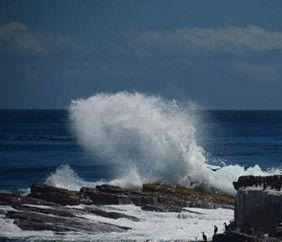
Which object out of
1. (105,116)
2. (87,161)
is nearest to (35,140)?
(87,161)

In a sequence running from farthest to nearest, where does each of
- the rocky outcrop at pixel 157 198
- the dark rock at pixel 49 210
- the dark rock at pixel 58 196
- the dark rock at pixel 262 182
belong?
Result: the rocky outcrop at pixel 157 198
the dark rock at pixel 58 196
the dark rock at pixel 49 210
the dark rock at pixel 262 182

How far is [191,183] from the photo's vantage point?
173ft

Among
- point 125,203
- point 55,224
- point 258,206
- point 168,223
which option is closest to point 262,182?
point 258,206

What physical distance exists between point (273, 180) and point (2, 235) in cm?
1087

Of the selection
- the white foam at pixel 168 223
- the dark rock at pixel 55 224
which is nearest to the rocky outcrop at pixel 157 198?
the white foam at pixel 168 223

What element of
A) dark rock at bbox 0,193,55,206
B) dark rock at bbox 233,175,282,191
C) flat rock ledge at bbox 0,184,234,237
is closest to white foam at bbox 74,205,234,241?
flat rock ledge at bbox 0,184,234,237

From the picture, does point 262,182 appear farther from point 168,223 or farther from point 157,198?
point 157,198

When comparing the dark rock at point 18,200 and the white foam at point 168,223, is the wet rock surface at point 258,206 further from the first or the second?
the dark rock at point 18,200

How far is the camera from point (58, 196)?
41.4 metres

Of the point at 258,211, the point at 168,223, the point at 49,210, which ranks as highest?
the point at 49,210

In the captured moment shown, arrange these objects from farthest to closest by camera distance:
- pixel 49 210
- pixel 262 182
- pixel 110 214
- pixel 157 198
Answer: pixel 157 198 → pixel 110 214 → pixel 49 210 → pixel 262 182

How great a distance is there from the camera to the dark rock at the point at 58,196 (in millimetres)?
41156

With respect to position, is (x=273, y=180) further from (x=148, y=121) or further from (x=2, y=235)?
(x=148, y=121)

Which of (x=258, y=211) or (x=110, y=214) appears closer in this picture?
(x=258, y=211)
